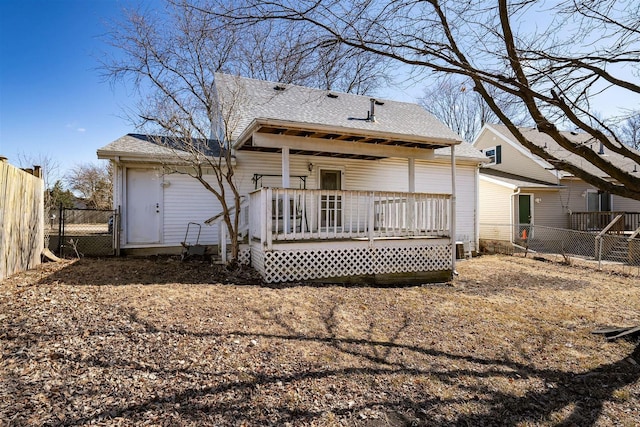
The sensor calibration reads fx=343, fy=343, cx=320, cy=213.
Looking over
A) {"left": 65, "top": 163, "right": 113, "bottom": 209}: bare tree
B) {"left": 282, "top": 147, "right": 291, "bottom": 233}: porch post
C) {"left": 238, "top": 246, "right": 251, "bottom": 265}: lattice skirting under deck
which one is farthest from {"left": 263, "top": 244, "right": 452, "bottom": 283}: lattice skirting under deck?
{"left": 65, "top": 163, "right": 113, "bottom": 209}: bare tree

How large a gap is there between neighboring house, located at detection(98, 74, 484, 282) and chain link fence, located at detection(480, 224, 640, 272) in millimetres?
2071

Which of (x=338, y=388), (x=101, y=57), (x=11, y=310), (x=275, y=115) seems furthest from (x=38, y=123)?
(x=338, y=388)

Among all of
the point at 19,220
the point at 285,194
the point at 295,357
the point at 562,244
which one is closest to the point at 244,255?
the point at 285,194

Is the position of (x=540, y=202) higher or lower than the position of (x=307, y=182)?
lower

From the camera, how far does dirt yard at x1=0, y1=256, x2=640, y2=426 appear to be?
2646 mm

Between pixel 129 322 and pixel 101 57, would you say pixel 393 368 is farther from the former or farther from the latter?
pixel 101 57

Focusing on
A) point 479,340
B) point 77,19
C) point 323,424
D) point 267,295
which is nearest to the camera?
point 323,424

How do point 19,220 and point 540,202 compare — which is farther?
point 540,202

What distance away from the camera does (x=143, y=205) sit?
29.3 ft

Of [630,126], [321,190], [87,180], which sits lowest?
[321,190]

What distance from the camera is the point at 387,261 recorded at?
24.1ft

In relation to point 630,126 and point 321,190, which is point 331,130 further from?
point 630,126

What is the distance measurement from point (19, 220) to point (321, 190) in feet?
18.1

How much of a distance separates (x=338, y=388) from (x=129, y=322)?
254cm
